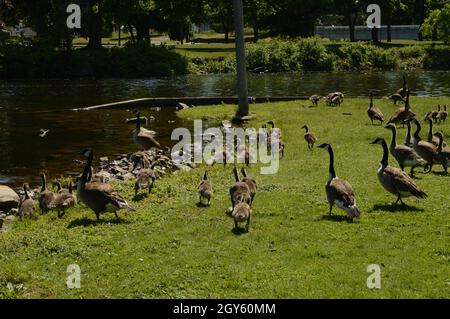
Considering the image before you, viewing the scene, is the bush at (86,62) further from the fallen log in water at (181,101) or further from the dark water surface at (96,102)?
the fallen log in water at (181,101)

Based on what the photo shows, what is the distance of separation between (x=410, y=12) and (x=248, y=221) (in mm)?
140060

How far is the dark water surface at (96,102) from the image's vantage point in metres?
31.8

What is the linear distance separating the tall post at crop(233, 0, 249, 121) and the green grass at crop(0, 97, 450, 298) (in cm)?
1720

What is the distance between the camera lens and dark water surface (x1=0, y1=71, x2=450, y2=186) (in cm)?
3181

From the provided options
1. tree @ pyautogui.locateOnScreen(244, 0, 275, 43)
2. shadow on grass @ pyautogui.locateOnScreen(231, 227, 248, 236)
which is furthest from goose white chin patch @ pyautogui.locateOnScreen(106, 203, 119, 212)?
tree @ pyautogui.locateOnScreen(244, 0, 275, 43)

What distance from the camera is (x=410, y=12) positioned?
14450 cm

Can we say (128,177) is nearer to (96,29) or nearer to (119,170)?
(119,170)

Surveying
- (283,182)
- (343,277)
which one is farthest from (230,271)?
(283,182)

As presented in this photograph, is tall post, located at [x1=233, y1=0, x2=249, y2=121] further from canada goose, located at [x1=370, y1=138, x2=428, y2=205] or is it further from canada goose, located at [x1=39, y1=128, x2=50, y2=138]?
canada goose, located at [x1=370, y1=138, x2=428, y2=205]

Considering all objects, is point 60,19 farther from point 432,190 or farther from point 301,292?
point 301,292

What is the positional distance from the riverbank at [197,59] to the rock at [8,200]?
61.4m

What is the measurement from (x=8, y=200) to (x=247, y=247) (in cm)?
1085
